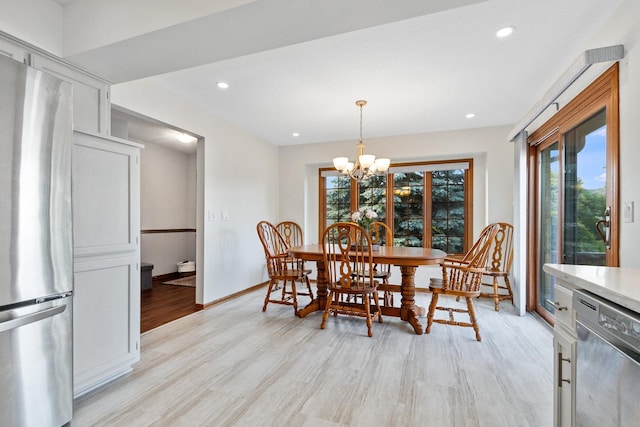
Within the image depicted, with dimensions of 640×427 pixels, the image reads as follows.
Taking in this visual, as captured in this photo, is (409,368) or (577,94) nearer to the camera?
(409,368)

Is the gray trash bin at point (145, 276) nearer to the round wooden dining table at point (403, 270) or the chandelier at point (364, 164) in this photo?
the round wooden dining table at point (403, 270)

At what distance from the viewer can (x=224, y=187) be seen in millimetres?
4082

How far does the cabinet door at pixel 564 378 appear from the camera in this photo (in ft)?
3.76

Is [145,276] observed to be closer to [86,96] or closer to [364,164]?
[86,96]

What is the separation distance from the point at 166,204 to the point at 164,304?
2.39 meters

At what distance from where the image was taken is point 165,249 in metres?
5.59

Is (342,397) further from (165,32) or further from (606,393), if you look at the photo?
(165,32)

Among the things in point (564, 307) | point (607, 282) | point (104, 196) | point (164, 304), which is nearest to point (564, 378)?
point (564, 307)

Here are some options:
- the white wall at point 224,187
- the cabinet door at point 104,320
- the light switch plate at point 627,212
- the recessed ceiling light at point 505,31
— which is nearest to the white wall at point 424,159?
the white wall at point 224,187

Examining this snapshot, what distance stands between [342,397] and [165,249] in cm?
477

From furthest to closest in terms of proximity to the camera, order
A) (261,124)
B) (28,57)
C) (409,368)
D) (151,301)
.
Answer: (261,124) < (151,301) < (409,368) < (28,57)

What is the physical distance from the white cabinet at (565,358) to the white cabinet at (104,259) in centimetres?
243

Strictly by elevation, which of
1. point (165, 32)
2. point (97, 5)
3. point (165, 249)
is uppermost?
point (97, 5)


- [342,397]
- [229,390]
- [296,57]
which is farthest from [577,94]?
[229,390]
